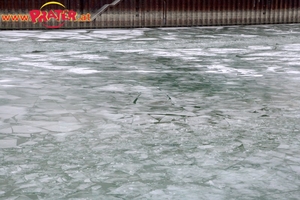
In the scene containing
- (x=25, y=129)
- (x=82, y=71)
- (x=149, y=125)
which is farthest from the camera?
(x=82, y=71)

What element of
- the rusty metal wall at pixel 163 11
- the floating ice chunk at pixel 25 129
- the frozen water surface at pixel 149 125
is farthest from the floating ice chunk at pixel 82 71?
the rusty metal wall at pixel 163 11

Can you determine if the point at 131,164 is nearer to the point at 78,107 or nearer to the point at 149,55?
the point at 78,107

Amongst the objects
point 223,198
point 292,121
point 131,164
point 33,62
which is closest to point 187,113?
point 292,121

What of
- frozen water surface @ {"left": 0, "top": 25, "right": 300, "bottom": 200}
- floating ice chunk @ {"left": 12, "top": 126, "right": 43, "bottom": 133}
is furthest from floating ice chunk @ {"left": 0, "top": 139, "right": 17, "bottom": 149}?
floating ice chunk @ {"left": 12, "top": 126, "right": 43, "bottom": 133}

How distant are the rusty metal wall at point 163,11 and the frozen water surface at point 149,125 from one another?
716 centimetres

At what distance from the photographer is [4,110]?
7539 millimetres
